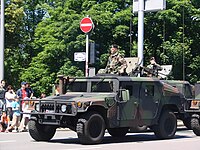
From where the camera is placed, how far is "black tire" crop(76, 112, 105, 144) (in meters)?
14.1

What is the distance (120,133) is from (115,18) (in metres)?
15.3

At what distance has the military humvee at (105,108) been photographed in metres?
14.2

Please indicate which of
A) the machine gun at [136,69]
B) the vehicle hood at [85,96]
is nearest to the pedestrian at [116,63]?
the machine gun at [136,69]

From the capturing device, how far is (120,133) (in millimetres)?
17047

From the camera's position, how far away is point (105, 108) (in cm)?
1466

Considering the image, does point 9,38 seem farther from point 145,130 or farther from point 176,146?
point 176,146

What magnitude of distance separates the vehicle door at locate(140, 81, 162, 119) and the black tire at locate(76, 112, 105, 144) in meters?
1.84

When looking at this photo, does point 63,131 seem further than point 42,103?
Yes

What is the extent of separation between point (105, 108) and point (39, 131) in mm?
2113

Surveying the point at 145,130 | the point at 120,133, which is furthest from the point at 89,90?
the point at 145,130

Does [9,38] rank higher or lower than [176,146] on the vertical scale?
higher

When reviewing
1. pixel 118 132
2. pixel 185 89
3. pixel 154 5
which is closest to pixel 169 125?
pixel 118 132

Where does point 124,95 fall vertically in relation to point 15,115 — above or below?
above

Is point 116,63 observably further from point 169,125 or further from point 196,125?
point 196,125
